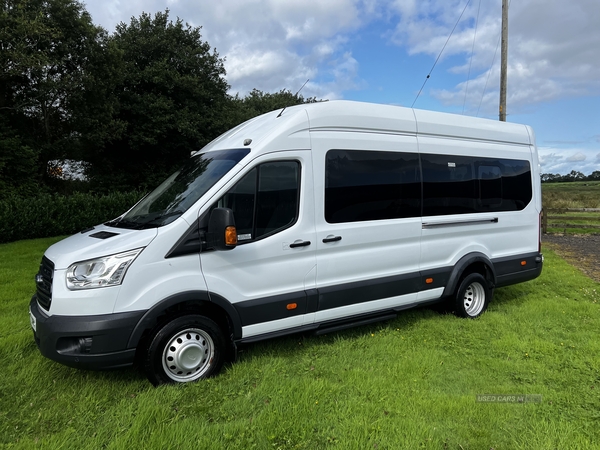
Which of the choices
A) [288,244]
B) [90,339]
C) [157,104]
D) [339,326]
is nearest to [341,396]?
[339,326]

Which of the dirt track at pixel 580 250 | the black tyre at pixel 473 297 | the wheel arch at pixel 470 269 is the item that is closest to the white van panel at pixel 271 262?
the wheel arch at pixel 470 269

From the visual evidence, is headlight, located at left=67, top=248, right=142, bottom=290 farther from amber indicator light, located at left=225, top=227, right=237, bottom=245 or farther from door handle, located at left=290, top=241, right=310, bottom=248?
door handle, located at left=290, top=241, right=310, bottom=248

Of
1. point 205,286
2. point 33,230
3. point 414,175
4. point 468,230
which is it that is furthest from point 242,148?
point 33,230

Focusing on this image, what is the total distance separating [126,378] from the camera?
389cm

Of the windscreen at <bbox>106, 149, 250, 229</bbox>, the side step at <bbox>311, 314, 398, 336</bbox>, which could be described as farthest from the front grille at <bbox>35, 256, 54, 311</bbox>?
the side step at <bbox>311, 314, 398, 336</bbox>

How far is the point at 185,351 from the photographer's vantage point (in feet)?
12.2

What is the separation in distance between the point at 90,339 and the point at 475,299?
194 inches

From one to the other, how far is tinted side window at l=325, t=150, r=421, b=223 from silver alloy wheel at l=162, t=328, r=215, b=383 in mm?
1741

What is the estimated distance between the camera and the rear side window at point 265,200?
3.91m

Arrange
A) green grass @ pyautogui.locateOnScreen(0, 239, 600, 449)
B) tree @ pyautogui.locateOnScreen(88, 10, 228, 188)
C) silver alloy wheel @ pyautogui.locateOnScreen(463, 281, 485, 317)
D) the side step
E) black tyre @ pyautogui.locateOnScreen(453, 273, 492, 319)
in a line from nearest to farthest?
1. green grass @ pyautogui.locateOnScreen(0, 239, 600, 449)
2. the side step
3. black tyre @ pyautogui.locateOnScreen(453, 273, 492, 319)
4. silver alloy wheel @ pyautogui.locateOnScreen(463, 281, 485, 317)
5. tree @ pyautogui.locateOnScreen(88, 10, 228, 188)

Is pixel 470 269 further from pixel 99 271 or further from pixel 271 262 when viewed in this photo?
pixel 99 271

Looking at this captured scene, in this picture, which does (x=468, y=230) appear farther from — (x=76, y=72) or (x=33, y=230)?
(x=76, y=72)

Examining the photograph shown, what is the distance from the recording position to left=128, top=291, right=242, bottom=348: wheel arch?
3.50 meters

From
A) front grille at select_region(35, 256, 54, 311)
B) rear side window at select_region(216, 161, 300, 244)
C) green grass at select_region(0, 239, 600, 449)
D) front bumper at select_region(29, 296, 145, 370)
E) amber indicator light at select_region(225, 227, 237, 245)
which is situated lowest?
green grass at select_region(0, 239, 600, 449)
